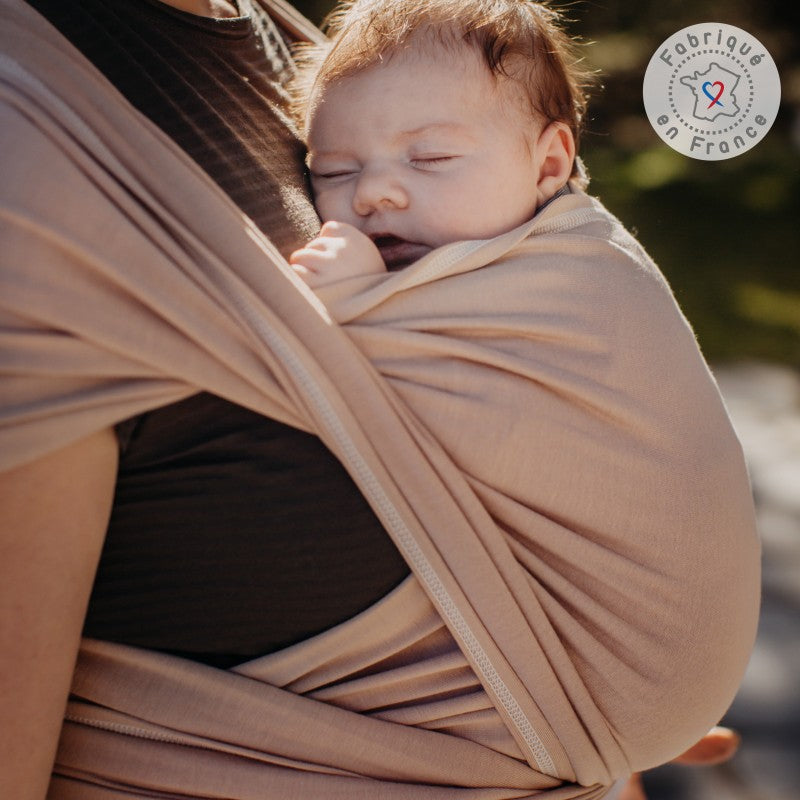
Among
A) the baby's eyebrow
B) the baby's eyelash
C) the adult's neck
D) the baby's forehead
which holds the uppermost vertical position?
the adult's neck

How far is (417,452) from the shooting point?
104cm

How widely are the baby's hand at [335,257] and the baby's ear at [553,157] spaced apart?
1.23 ft

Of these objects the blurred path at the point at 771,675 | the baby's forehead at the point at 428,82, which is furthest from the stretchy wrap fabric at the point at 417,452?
the blurred path at the point at 771,675

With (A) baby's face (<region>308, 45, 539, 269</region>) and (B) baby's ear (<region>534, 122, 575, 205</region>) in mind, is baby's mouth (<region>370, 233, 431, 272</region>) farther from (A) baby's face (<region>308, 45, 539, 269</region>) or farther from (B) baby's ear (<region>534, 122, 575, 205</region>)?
(B) baby's ear (<region>534, 122, 575, 205</region>)

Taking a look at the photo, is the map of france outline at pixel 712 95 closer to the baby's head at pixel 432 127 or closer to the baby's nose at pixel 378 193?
the baby's head at pixel 432 127

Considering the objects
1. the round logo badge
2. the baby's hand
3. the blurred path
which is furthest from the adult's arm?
the blurred path

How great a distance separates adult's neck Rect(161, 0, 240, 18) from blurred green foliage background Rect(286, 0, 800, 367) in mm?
5628

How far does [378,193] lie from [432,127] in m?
0.13

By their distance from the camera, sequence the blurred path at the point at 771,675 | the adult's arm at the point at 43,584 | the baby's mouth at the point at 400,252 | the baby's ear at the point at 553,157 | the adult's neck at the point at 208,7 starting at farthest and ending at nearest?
the blurred path at the point at 771,675
the baby's ear at the point at 553,157
the baby's mouth at the point at 400,252
the adult's neck at the point at 208,7
the adult's arm at the point at 43,584

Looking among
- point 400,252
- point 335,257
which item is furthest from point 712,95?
point 335,257

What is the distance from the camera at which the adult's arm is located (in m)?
0.91

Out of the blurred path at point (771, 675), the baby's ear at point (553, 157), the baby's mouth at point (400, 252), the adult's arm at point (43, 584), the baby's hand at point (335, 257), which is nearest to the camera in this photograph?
the adult's arm at point (43, 584)

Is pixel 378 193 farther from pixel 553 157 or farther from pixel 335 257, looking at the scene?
pixel 553 157

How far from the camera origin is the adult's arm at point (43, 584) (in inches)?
35.7
